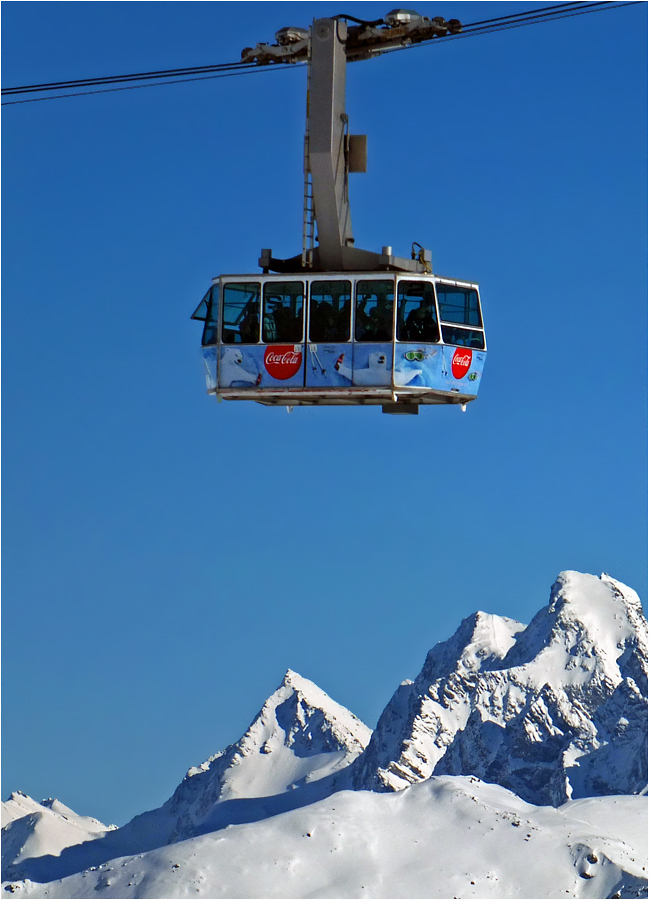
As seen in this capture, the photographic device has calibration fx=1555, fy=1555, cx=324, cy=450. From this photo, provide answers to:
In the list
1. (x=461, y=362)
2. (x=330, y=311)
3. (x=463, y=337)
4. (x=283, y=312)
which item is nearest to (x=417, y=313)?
(x=463, y=337)

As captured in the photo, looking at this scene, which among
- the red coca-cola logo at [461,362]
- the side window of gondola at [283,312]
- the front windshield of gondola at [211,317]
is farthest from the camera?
the front windshield of gondola at [211,317]

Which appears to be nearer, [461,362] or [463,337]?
[461,362]

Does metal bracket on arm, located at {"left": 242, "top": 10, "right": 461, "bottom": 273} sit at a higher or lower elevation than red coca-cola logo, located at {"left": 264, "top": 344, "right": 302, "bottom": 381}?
higher

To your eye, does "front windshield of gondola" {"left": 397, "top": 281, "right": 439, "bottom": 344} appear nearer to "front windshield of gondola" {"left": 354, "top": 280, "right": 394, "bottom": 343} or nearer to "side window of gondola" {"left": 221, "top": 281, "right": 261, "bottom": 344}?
"front windshield of gondola" {"left": 354, "top": 280, "right": 394, "bottom": 343}

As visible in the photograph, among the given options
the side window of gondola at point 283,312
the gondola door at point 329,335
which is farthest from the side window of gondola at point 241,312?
the gondola door at point 329,335

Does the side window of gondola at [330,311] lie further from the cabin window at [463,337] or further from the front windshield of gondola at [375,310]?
the cabin window at [463,337]

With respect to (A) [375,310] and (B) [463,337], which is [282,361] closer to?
(A) [375,310]

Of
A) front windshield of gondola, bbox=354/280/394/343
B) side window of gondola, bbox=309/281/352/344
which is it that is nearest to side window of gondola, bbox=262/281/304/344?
side window of gondola, bbox=309/281/352/344
